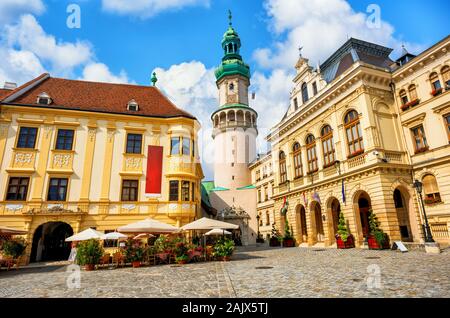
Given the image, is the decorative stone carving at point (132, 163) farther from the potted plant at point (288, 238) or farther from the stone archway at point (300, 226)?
the stone archway at point (300, 226)

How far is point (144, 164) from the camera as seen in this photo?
21203mm

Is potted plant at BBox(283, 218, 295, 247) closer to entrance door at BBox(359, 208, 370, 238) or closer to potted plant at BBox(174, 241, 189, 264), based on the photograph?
entrance door at BBox(359, 208, 370, 238)

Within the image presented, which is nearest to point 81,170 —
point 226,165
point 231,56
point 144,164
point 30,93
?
point 144,164

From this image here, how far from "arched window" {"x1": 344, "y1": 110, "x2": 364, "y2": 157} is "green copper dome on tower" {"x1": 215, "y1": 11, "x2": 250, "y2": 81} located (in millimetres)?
32161

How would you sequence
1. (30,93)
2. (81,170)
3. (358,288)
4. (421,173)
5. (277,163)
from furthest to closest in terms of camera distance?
(277,163) < (30,93) < (81,170) < (421,173) < (358,288)

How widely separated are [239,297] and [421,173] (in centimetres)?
1854

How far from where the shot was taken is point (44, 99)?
838 inches

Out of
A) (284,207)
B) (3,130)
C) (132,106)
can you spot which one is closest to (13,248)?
(3,130)

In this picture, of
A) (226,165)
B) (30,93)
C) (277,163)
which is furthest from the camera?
(226,165)

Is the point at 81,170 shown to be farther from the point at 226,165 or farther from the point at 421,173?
the point at 226,165

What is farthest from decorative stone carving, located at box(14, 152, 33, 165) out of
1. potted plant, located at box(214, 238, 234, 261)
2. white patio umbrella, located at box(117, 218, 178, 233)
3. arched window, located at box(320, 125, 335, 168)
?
arched window, located at box(320, 125, 335, 168)

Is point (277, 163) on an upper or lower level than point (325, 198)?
upper

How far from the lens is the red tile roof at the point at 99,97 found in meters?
21.7

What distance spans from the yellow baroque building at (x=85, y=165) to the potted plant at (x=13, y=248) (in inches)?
73.8
